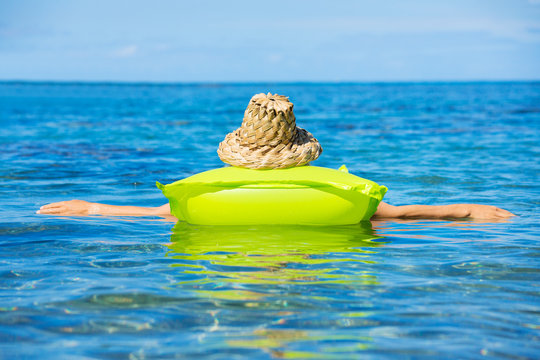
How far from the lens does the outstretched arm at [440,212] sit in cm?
607

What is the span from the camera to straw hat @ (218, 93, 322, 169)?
17.3 feet

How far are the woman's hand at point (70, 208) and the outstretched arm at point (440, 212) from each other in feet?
9.38

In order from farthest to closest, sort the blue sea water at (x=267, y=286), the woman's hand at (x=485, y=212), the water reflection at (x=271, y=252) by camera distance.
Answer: the woman's hand at (x=485, y=212) → the water reflection at (x=271, y=252) → the blue sea water at (x=267, y=286)

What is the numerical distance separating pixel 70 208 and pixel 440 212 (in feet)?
11.8

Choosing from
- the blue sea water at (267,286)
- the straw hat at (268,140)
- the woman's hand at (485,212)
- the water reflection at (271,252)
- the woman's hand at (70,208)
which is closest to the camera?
the blue sea water at (267,286)

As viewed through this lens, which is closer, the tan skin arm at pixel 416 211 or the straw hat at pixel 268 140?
the straw hat at pixel 268 140

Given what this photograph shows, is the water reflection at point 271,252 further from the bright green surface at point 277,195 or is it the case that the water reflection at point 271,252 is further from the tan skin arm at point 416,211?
the tan skin arm at point 416,211

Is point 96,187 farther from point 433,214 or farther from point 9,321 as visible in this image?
point 9,321

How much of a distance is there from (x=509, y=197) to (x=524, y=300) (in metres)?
4.73

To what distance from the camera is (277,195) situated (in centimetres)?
537

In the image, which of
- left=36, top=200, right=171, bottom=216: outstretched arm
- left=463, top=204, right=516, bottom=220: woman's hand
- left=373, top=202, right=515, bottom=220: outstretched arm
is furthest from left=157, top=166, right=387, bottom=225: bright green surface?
left=463, top=204, right=516, bottom=220: woman's hand

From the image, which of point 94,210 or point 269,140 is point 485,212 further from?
point 94,210

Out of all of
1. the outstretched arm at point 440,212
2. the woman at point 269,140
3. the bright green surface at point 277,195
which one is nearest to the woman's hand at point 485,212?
the outstretched arm at point 440,212

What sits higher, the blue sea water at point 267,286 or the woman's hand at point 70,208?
the woman's hand at point 70,208
